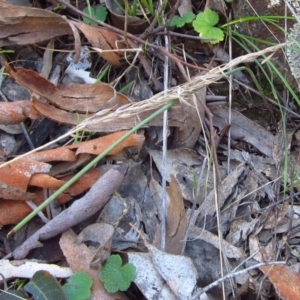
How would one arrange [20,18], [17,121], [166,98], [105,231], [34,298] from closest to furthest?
[166,98], [34,298], [105,231], [17,121], [20,18]

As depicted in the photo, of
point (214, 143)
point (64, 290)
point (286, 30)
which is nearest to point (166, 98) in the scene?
point (214, 143)

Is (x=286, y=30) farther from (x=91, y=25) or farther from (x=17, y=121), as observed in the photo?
(x=17, y=121)

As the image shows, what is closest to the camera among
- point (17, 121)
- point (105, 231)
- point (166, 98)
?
point (166, 98)

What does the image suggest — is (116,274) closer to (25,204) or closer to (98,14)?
(25,204)

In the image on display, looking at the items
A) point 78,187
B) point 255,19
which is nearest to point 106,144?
point 78,187

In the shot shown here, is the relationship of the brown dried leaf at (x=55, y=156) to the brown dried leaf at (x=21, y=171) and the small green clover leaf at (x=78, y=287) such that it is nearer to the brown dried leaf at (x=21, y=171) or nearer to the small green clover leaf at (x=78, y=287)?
Result: the brown dried leaf at (x=21, y=171)

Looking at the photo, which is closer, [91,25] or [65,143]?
[65,143]
